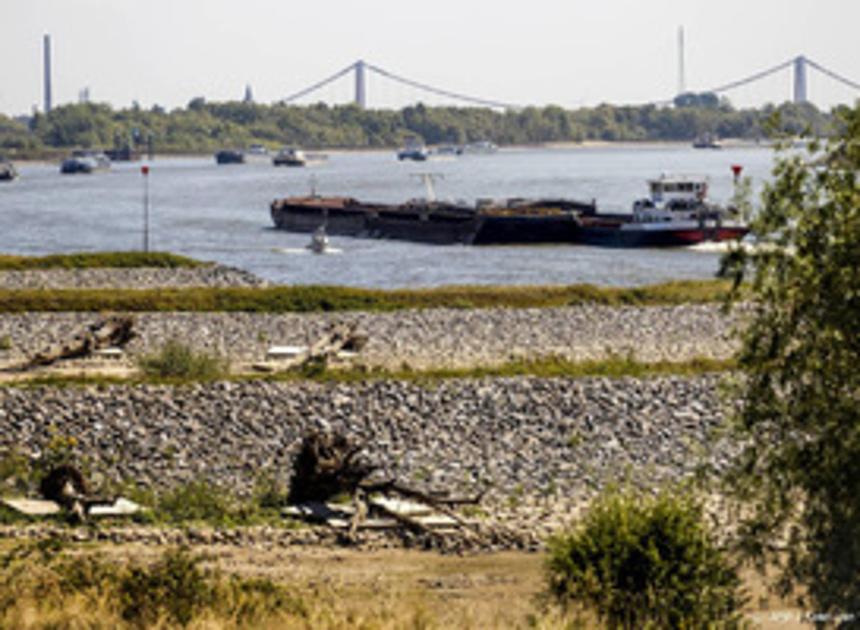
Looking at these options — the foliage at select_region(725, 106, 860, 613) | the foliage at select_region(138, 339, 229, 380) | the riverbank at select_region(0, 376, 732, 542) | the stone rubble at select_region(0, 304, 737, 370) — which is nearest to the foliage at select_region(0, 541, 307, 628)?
the foliage at select_region(725, 106, 860, 613)

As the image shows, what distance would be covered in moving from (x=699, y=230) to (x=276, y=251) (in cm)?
1962

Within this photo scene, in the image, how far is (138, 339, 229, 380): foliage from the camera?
27422 millimetres

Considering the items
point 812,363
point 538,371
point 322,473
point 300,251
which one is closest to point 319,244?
point 300,251

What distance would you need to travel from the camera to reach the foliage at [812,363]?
1141 cm

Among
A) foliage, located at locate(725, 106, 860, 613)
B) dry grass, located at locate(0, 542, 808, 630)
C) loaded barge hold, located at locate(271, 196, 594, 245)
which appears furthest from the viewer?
loaded barge hold, located at locate(271, 196, 594, 245)

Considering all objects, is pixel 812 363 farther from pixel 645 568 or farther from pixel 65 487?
pixel 65 487

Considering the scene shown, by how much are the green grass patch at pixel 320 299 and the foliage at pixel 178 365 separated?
11239mm

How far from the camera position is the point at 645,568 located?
13953 mm

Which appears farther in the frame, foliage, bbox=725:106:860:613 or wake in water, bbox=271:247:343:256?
wake in water, bbox=271:247:343:256

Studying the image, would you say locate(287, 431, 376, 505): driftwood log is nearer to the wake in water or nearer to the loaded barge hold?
the wake in water

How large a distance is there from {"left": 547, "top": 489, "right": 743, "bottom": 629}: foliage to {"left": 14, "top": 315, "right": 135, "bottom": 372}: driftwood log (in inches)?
680

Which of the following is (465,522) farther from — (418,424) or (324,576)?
(418,424)

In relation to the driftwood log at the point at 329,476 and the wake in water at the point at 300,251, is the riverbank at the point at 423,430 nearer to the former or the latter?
the driftwood log at the point at 329,476

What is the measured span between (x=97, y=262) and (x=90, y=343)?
22.1 metres
